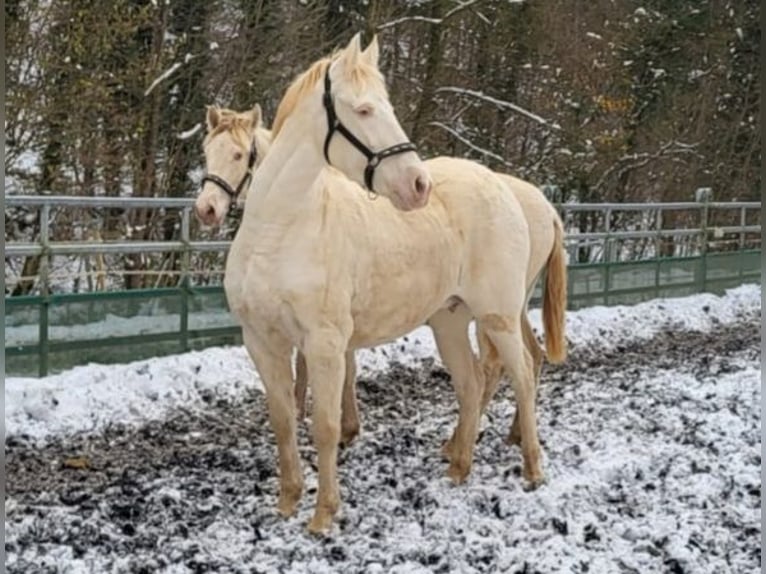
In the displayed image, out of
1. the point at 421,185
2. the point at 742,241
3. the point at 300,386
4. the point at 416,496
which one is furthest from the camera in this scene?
the point at 742,241

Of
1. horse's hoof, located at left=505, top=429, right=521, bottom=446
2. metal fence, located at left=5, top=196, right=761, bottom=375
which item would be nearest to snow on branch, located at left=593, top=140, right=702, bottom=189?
metal fence, located at left=5, top=196, right=761, bottom=375

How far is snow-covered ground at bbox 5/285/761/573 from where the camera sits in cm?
312

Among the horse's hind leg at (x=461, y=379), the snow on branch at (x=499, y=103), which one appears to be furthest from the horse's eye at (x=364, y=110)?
Result: the snow on branch at (x=499, y=103)

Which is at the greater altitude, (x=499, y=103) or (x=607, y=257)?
(x=499, y=103)

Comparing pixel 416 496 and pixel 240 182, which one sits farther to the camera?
pixel 240 182

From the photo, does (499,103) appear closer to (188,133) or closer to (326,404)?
(188,133)

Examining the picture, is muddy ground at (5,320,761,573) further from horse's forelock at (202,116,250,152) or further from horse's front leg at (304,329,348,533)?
horse's forelock at (202,116,250,152)

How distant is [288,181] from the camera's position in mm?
3361

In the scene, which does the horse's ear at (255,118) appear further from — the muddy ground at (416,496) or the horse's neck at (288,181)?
the muddy ground at (416,496)

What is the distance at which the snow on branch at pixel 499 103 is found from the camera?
1170 cm

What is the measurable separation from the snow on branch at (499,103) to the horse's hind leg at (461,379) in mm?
7826

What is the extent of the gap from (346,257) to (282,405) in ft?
2.22

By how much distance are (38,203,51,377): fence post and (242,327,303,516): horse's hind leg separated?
2.75 metres

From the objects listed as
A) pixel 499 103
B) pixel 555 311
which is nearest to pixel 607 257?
pixel 499 103
